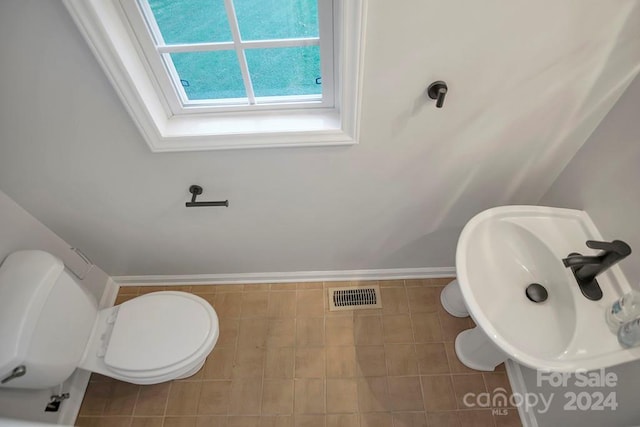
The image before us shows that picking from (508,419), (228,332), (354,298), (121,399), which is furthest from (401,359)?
(121,399)

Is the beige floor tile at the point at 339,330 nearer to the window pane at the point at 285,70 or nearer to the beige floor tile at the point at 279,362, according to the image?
the beige floor tile at the point at 279,362

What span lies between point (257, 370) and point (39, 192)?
1.17m

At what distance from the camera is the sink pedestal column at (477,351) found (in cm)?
146

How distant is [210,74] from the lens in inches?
40.3

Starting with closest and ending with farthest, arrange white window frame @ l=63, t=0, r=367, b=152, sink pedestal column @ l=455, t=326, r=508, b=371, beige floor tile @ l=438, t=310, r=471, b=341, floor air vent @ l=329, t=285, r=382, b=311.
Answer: white window frame @ l=63, t=0, r=367, b=152 < sink pedestal column @ l=455, t=326, r=508, b=371 < beige floor tile @ l=438, t=310, r=471, b=341 < floor air vent @ l=329, t=285, r=382, b=311

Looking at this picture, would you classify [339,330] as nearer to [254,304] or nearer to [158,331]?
[254,304]

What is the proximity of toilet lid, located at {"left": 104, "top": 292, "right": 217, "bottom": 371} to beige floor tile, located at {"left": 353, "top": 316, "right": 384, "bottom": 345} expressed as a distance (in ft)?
2.33

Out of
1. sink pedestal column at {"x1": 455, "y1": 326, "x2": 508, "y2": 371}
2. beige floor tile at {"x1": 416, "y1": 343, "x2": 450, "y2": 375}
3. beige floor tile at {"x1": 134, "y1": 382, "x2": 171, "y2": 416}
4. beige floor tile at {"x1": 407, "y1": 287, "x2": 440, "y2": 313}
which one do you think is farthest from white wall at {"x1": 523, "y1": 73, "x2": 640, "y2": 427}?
beige floor tile at {"x1": 134, "y1": 382, "x2": 171, "y2": 416}

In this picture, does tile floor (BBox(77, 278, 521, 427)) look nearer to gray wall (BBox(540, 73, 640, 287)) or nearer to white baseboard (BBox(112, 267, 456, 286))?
white baseboard (BBox(112, 267, 456, 286))

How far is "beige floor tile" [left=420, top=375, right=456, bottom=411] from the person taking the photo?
152cm

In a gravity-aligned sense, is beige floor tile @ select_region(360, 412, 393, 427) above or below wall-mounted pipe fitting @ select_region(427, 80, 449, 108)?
below

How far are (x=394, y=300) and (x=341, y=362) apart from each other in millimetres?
416

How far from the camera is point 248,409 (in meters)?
1.56

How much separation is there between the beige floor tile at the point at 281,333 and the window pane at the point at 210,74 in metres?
1.17
